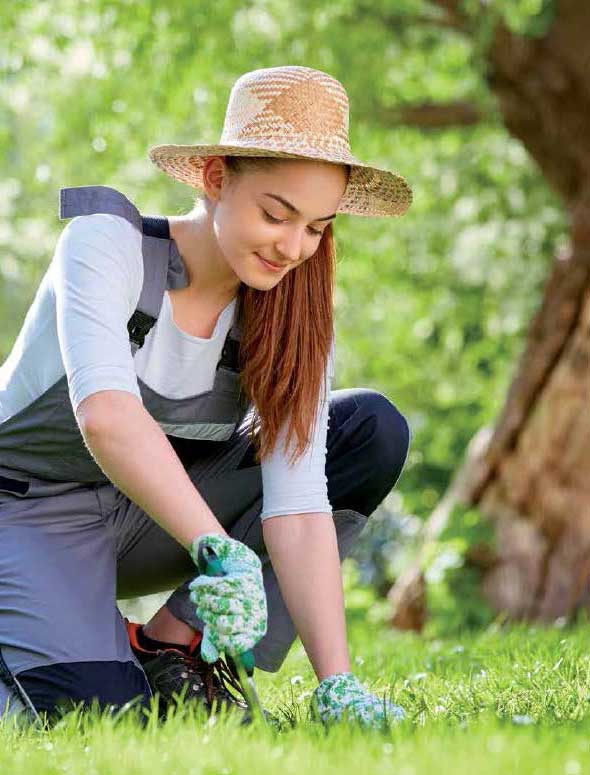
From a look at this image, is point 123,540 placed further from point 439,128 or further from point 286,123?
point 439,128

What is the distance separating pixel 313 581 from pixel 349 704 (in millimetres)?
352

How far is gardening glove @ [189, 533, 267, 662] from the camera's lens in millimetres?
2352

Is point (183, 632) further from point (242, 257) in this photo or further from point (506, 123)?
point (506, 123)

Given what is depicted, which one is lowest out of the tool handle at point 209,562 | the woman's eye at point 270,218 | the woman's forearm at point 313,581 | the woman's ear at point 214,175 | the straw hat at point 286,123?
the woman's forearm at point 313,581

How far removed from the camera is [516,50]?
691 centimetres

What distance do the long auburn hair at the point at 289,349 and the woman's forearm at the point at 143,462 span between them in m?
0.50

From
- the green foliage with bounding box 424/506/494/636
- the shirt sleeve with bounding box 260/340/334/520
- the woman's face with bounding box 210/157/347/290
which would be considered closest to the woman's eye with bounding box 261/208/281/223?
the woman's face with bounding box 210/157/347/290

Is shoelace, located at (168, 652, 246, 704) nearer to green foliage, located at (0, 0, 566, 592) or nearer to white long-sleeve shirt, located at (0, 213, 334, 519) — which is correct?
white long-sleeve shirt, located at (0, 213, 334, 519)

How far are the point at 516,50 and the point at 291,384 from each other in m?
4.45

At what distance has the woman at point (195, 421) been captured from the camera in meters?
2.62

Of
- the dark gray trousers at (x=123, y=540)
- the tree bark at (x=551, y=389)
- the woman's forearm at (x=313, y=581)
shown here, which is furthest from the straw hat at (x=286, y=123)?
the tree bark at (x=551, y=389)

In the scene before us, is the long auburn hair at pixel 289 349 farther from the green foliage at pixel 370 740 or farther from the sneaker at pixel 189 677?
the green foliage at pixel 370 740

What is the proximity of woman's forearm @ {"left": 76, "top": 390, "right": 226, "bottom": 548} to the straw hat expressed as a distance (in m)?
0.61

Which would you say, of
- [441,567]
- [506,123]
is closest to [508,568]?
[441,567]
